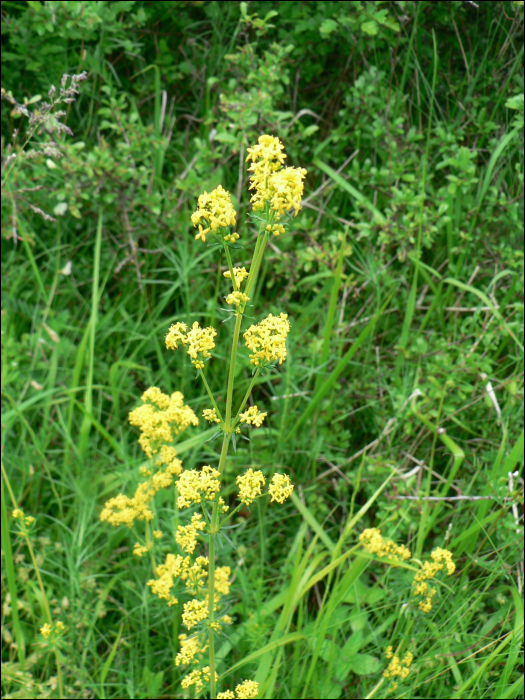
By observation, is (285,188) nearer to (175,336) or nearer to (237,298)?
(237,298)

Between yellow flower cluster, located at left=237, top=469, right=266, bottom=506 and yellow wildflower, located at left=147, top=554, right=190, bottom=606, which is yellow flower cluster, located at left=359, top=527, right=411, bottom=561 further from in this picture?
yellow flower cluster, located at left=237, top=469, right=266, bottom=506

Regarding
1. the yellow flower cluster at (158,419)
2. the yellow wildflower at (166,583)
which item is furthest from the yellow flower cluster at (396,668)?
the yellow flower cluster at (158,419)

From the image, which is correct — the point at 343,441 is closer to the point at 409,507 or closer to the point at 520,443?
the point at 409,507

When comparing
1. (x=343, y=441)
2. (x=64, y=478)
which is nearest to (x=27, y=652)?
(x=64, y=478)

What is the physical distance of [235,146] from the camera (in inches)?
115

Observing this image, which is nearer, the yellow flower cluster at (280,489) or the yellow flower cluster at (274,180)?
the yellow flower cluster at (274,180)

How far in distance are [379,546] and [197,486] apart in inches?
35.5

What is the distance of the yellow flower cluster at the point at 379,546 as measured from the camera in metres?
2.04

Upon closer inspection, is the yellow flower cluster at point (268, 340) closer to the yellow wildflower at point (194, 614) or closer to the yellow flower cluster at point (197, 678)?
the yellow wildflower at point (194, 614)

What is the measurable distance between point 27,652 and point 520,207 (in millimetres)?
2765

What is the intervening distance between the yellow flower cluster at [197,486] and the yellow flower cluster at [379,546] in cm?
81

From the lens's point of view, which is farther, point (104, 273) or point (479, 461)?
point (104, 273)

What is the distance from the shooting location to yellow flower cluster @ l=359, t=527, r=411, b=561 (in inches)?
80.2

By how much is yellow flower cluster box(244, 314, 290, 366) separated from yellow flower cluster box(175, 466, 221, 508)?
10.9 inches
